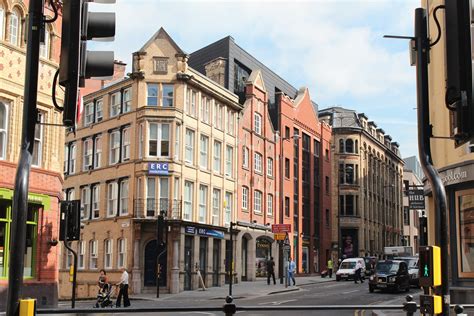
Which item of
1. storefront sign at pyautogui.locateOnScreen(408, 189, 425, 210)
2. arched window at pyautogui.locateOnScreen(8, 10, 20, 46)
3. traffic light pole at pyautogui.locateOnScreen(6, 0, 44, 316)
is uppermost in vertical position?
arched window at pyautogui.locateOnScreen(8, 10, 20, 46)

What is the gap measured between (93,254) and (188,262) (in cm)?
720

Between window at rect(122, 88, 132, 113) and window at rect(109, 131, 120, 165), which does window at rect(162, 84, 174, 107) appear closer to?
window at rect(122, 88, 132, 113)

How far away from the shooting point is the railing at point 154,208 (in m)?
39.4

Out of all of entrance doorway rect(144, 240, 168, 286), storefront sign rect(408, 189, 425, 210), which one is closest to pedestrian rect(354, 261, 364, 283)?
entrance doorway rect(144, 240, 168, 286)

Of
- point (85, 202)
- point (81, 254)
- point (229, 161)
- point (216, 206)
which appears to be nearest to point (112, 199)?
point (85, 202)

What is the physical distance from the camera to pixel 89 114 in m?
46.1

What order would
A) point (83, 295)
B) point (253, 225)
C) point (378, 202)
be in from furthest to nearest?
point (378, 202)
point (253, 225)
point (83, 295)

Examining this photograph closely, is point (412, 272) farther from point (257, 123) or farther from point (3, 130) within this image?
point (3, 130)

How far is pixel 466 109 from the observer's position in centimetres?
434

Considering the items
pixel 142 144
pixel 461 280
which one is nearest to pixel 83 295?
pixel 142 144

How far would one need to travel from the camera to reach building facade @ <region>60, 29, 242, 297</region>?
39.3 meters

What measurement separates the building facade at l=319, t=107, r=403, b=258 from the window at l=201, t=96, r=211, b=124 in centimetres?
2855

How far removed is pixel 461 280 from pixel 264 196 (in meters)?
30.6

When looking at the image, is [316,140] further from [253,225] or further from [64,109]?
[64,109]
